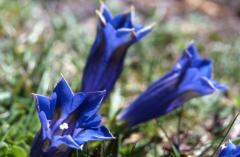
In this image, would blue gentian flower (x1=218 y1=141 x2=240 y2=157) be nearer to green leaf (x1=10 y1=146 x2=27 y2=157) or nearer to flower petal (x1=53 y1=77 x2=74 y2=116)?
flower petal (x1=53 y1=77 x2=74 y2=116)

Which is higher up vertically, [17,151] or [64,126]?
[64,126]

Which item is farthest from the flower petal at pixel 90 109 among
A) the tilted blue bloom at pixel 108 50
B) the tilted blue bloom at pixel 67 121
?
the tilted blue bloom at pixel 108 50

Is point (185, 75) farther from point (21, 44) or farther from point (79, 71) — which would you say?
point (21, 44)

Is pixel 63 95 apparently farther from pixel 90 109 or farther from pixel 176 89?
pixel 176 89

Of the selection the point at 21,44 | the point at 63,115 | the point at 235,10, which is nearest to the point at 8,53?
the point at 21,44

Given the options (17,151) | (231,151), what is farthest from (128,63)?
(231,151)

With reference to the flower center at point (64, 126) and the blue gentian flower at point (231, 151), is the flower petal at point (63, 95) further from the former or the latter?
the blue gentian flower at point (231, 151)

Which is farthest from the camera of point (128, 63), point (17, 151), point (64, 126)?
point (128, 63)
